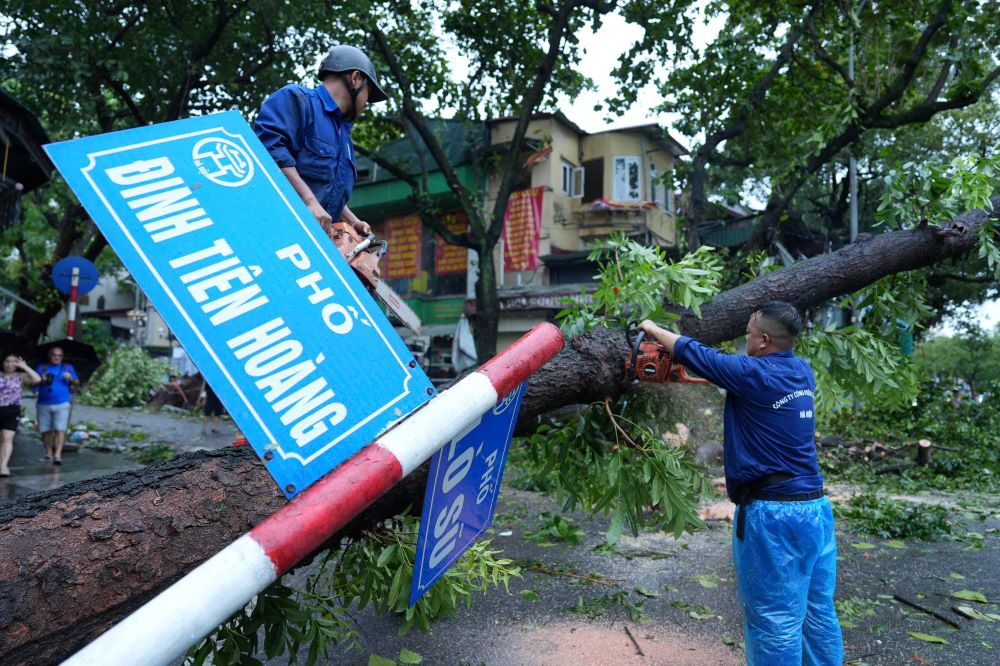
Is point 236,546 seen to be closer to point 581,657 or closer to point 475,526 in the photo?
point 475,526

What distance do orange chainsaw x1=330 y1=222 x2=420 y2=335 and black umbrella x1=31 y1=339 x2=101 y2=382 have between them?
945cm

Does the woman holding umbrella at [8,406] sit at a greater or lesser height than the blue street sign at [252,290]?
lesser

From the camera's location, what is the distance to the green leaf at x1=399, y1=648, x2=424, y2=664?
139 inches

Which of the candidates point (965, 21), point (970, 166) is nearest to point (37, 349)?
point (970, 166)

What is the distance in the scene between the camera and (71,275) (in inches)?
383

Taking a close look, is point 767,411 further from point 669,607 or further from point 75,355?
point 75,355

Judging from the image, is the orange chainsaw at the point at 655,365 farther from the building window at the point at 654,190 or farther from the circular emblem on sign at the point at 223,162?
the building window at the point at 654,190

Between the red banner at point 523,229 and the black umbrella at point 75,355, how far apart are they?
11672 mm

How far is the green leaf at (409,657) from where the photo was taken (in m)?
3.52

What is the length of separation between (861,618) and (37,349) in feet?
35.5

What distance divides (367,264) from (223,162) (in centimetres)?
63

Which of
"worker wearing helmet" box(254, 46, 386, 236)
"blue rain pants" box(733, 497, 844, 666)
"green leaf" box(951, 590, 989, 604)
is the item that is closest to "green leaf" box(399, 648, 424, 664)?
"blue rain pants" box(733, 497, 844, 666)

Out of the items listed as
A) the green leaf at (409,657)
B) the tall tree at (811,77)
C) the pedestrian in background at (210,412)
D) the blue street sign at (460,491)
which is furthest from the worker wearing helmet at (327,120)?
the pedestrian in background at (210,412)

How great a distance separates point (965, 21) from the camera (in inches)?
328
